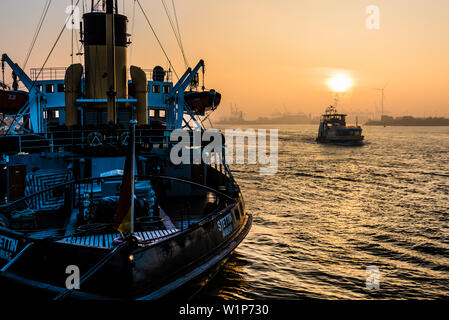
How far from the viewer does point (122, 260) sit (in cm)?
738

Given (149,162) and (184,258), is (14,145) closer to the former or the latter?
(149,162)

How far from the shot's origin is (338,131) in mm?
100000

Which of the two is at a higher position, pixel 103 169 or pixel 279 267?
pixel 103 169

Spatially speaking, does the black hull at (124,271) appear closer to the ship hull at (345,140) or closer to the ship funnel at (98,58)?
the ship funnel at (98,58)

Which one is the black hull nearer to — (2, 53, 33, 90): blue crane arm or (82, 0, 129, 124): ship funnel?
(82, 0, 129, 124): ship funnel

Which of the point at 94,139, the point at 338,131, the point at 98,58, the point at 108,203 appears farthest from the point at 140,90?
the point at 338,131

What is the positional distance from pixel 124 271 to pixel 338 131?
324 feet

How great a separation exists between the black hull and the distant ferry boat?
96652mm
